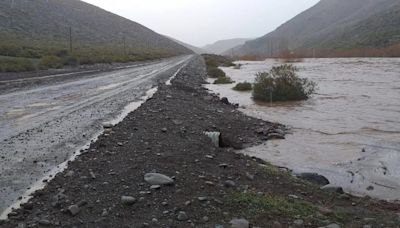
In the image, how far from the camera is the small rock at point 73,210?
596cm

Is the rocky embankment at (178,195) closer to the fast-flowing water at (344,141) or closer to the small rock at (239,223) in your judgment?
the small rock at (239,223)

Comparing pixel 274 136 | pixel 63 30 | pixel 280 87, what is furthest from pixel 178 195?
pixel 63 30

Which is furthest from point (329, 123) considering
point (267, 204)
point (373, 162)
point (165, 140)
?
point (267, 204)

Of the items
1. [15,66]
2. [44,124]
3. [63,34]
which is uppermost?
[63,34]

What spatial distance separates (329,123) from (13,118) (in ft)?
34.6

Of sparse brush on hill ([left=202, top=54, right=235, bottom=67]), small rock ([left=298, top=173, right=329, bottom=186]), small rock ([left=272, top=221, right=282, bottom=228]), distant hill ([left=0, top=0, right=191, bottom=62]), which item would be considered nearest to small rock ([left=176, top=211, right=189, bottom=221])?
small rock ([left=272, top=221, right=282, bottom=228])

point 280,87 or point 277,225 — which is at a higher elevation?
point 280,87

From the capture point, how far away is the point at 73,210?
19.7 ft

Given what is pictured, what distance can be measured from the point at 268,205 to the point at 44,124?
23.7 feet

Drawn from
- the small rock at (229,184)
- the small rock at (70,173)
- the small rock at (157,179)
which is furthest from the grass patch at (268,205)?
the small rock at (70,173)

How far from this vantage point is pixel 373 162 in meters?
11.2

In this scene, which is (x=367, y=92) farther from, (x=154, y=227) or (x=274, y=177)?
(x=154, y=227)

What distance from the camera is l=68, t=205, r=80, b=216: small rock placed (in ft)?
19.5

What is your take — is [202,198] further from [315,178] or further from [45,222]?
[315,178]
